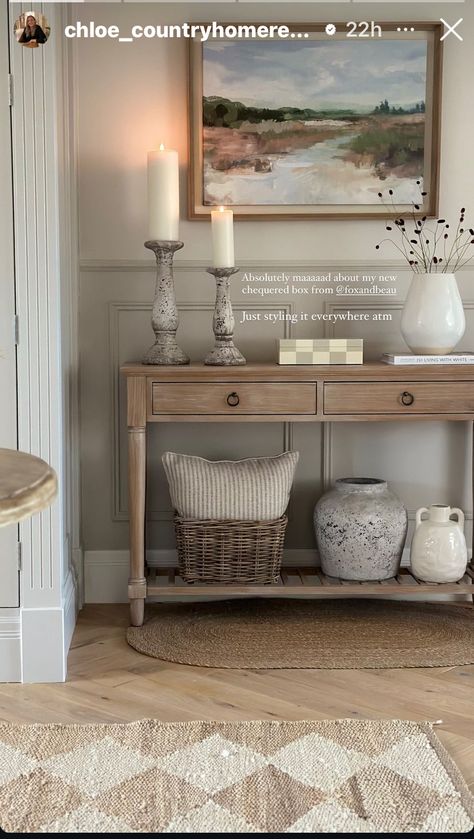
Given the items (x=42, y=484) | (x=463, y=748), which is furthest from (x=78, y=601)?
(x=42, y=484)

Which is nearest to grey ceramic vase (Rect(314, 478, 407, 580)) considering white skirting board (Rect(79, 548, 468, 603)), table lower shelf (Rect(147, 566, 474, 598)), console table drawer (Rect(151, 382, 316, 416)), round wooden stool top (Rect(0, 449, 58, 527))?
table lower shelf (Rect(147, 566, 474, 598))

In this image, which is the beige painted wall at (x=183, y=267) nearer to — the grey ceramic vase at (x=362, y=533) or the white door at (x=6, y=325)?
the grey ceramic vase at (x=362, y=533)

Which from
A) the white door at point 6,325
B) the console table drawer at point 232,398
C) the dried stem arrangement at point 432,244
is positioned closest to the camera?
the white door at point 6,325

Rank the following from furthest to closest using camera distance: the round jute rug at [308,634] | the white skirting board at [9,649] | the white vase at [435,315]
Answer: the white vase at [435,315], the round jute rug at [308,634], the white skirting board at [9,649]

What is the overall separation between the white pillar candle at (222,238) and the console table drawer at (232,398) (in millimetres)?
405

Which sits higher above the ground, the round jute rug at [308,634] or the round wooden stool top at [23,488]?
the round wooden stool top at [23,488]

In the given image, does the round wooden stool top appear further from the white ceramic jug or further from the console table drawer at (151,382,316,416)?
the white ceramic jug

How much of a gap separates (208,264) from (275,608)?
3.86 ft

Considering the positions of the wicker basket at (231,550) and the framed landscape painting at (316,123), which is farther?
the framed landscape painting at (316,123)

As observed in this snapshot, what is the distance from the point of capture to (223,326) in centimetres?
297

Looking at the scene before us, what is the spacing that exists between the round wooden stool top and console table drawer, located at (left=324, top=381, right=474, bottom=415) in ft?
5.42

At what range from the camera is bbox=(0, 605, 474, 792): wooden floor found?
2.33 meters

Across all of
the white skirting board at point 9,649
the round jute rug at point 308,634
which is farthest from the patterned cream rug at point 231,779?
the round jute rug at point 308,634

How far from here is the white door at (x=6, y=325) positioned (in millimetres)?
2465
